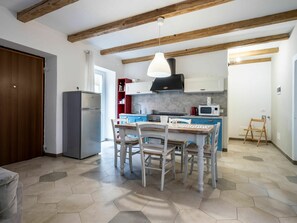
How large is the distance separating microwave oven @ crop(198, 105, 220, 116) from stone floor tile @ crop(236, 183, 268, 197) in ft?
7.15

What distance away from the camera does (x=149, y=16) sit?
288 cm

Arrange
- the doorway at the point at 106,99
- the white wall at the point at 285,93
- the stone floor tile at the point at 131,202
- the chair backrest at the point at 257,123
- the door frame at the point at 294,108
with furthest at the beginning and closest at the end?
the doorway at the point at 106,99 → the chair backrest at the point at 257,123 → the white wall at the point at 285,93 → the door frame at the point at 294,108 → the stone floor tile at the point at 131,202

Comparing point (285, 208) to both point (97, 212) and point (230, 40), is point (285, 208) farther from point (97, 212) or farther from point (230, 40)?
point (230, 40)

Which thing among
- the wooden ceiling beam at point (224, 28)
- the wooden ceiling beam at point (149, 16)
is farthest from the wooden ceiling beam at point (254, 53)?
the wooden ceiling beam at point (149, 16)

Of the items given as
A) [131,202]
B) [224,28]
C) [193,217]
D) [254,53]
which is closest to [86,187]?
[131,202]

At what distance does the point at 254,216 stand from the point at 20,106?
4140mm

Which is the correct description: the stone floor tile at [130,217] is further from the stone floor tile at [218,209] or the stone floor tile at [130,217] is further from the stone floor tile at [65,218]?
the stone floor tile at [218,209]

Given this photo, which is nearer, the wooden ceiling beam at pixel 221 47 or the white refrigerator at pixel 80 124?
the white refrigerator at pixel 80 124

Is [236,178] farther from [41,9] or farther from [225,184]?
[41,9]

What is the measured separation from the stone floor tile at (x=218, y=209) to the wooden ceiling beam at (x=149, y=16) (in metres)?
2.60

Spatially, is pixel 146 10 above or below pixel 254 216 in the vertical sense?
above

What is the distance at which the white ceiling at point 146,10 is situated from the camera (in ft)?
8.80

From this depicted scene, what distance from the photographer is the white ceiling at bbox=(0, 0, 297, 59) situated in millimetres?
2684

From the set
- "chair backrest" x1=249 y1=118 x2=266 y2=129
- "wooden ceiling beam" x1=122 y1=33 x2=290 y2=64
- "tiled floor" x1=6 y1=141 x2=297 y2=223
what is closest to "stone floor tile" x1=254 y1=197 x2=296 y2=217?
"tiled floor" x1=6 y1=141 x2=297 y2=223
